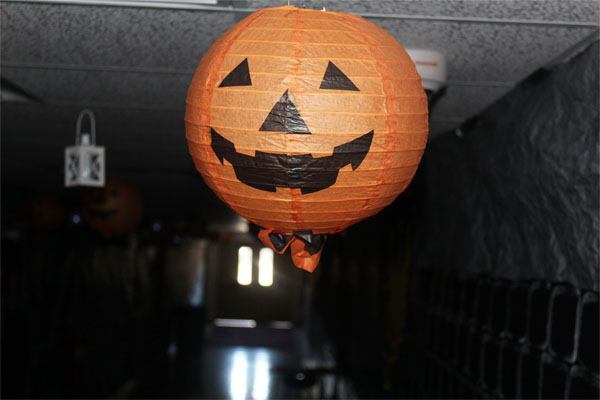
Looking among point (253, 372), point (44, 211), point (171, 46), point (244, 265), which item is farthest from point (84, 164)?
point (244, 265)

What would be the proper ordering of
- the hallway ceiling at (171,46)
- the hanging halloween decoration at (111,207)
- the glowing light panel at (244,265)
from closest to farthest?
the hallway ceiling at (171,46) → the hanging halloween decoration at (111,207) → the glowing light panel at (244,265)

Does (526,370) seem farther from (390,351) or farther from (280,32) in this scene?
(390,351)

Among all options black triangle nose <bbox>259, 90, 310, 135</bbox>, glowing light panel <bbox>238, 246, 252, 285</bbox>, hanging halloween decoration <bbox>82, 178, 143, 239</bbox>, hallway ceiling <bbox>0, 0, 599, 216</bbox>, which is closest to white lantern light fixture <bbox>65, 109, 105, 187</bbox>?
hallway ceiling <bbox>0, 0, 599, 216</bbox>

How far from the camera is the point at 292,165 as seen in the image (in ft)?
3.67

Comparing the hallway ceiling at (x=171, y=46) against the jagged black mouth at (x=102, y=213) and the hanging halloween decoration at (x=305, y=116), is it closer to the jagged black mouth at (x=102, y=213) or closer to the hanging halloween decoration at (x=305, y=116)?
the hanging halloween decoration at (x=305, y=116)

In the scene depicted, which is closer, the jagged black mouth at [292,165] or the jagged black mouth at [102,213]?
the jagged black mouth at [292,165]

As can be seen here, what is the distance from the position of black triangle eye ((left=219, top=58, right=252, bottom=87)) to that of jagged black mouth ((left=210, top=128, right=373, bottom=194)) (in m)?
0.10

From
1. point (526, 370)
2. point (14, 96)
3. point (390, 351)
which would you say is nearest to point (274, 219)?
point (526, 370)

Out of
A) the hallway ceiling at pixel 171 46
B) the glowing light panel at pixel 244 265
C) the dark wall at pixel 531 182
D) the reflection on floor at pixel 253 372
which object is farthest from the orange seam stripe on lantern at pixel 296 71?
the glowing light panel at pixel 244 265

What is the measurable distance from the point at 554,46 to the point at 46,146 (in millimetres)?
3413

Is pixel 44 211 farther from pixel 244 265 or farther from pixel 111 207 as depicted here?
pixel 244 265

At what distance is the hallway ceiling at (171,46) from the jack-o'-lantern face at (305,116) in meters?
0.37

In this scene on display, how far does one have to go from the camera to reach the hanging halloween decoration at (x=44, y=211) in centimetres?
571

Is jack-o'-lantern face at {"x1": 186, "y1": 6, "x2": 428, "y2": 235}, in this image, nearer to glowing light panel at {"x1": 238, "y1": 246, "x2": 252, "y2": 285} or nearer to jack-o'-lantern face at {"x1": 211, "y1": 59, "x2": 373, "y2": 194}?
jack-o'-lantern face at {"x1": 211, "y1": 59, "x2": 373, "y2": 194}
